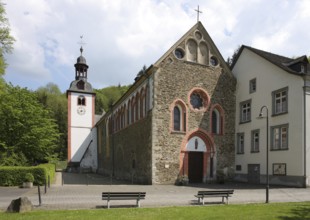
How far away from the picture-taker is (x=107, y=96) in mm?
103562

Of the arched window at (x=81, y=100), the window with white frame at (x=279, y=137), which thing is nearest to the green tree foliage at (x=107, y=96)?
the arched window at (x=81, y=100)

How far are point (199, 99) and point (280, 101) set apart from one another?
662cm

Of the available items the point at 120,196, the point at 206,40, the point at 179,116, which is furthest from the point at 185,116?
the point at 120,196

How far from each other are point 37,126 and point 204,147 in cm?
1650

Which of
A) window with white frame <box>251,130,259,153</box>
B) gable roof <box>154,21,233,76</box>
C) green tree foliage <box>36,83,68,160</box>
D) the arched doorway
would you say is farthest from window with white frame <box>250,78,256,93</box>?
green tree foliage <box>36,83,68,160</box>

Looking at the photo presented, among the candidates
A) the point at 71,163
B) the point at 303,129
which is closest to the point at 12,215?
the point at 303,129

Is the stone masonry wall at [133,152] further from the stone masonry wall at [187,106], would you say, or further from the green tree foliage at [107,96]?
the green tree foliage at [107,96]

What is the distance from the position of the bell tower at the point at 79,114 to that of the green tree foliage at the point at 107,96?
29.1 m

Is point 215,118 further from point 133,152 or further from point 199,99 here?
point 133,152

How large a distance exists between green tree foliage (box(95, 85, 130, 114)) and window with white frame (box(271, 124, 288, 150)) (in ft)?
211

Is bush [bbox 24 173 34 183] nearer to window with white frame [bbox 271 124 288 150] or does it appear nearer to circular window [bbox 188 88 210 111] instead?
circular window [bbox 188 88 210 111]

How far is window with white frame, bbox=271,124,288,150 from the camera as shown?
24688 millimetres

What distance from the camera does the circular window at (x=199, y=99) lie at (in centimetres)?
2792

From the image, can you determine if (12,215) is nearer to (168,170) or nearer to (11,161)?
(168,170)
